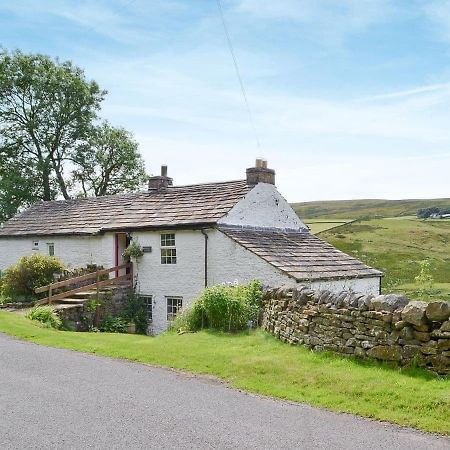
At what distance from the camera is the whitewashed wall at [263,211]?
23828mm

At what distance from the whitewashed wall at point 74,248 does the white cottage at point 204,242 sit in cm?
5

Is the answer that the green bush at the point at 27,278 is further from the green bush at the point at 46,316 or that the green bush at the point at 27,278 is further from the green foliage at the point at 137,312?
the green bush at the point at 46,316

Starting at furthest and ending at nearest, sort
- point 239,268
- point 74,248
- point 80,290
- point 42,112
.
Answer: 1. point 42,112
2. point 74,248
3. point 80,290
4. point 239,268

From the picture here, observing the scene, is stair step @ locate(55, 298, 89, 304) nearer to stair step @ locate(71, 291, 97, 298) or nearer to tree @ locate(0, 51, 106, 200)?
stair step @ locate(71, 291, 97, 298)

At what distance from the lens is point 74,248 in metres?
28.7

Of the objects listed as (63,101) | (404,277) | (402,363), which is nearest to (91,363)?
(402,363)

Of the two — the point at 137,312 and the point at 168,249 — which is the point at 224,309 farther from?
the point at 137,312

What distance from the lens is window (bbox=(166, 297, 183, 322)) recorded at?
77.1 ft

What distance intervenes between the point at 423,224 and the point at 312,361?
204 feet

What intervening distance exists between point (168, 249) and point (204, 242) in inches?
83.8

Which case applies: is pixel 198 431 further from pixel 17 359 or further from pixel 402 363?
pixel 17 359

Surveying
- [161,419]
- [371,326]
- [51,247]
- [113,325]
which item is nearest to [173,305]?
[113,325]

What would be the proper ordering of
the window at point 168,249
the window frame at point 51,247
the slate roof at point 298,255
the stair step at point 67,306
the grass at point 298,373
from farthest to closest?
the window frame at point 51,247, the window at point 168,249, the slate roof at point 298,255, the stair step at point 67,306, the grass at point 298,373

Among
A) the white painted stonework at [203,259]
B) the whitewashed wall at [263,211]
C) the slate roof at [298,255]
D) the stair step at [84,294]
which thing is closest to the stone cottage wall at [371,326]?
the slate roof at [298,255]
